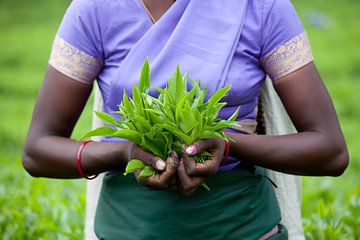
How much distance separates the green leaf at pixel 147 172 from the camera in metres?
2.20

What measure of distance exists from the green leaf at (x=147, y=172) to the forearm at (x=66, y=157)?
0.62 feet

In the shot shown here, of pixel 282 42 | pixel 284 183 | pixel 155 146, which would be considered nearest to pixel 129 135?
pixel 155 146

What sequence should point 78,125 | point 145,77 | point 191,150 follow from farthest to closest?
point 78,125
point 145,77
point 191,150

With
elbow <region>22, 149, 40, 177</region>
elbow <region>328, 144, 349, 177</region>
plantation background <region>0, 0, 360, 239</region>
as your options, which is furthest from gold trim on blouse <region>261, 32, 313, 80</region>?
plantation background <region>0, 0, 360, 239</region>

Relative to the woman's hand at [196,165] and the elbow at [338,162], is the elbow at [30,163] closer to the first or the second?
the woman's hand at [196,165]

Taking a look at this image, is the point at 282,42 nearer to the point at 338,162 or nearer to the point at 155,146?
the point at 338,162

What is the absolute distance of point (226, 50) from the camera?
2.48 meters

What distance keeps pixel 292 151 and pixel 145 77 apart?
572mm

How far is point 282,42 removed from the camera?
251 cm

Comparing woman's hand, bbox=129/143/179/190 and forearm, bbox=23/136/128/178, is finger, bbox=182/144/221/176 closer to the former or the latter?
woman's hand, bbox=129/143/179/190

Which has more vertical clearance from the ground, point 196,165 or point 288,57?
point 288,57

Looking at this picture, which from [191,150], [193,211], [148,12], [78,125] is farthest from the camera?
[78,125]

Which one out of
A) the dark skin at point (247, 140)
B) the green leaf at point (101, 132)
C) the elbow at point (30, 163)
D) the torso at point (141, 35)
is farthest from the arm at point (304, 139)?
the elbow at point (30, 163)

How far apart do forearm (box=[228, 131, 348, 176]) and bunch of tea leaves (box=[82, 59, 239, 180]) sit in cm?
27
